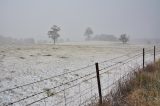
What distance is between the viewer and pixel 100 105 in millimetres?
6641

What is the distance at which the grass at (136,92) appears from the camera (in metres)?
6.98

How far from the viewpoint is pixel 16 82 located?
1264 cm

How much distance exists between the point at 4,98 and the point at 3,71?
6081 mm

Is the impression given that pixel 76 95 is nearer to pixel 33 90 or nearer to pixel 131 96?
pixel 33 90

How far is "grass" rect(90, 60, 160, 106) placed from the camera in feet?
22.9

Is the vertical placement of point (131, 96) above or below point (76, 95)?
above

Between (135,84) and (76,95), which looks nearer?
(135,84)

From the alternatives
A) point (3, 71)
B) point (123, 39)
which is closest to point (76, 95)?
point (3, 71)

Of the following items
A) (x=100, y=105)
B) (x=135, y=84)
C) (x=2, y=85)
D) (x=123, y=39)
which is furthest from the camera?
(x=123, y=39)

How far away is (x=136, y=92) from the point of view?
7.95 meters

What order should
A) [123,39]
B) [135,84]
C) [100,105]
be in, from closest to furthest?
[100,105]
[135,84]
[123,39]

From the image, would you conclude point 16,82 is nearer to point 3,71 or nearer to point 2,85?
point 2,85

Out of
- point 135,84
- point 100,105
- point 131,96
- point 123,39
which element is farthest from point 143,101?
point 123,39

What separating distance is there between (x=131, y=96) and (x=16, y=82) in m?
7.33
